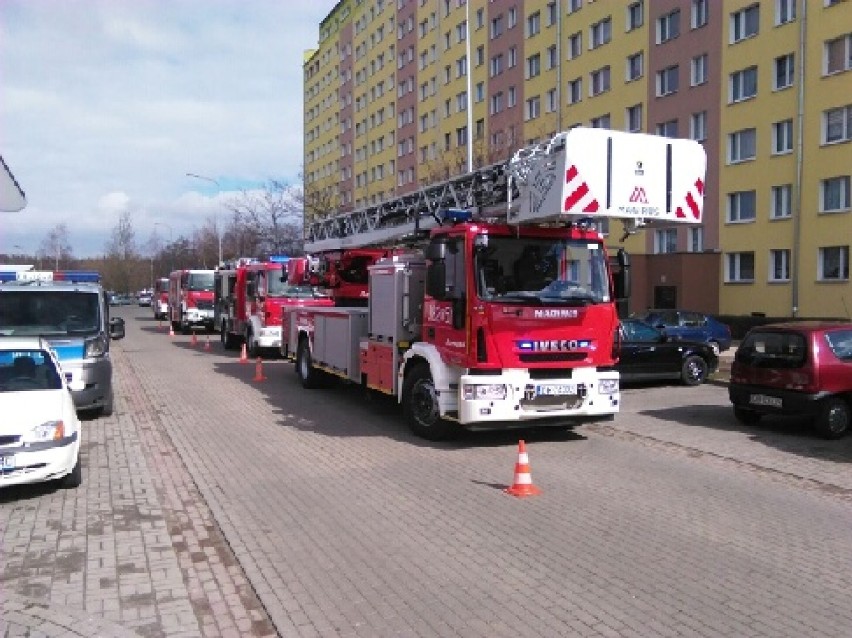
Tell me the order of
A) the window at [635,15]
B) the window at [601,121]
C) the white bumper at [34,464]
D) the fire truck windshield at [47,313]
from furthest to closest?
the window at [601,121], the window at [635,15], the fire truck windshield at [47,313], the white bumper at [34,464]

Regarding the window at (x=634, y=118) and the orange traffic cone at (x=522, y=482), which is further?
the window at (x=634, y=118)

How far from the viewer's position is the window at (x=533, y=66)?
4881cm

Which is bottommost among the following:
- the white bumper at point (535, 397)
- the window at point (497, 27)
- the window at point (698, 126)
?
the white bumper at point (535, 397)

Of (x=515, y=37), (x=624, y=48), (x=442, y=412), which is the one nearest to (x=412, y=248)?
(x=442, y=412)

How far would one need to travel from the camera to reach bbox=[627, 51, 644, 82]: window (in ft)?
131

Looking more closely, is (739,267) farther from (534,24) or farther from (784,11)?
(534,24)

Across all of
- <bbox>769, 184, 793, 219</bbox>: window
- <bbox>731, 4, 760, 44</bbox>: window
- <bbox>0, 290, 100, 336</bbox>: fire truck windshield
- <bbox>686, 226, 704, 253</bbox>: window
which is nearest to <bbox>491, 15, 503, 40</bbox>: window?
<bbox>731, 4, 760, 44</bbox>: window

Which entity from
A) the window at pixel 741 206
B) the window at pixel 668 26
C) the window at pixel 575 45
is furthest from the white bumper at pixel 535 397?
the window at pixel 575 45

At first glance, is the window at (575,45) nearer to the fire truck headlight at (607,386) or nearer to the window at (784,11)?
the window at (784,11)

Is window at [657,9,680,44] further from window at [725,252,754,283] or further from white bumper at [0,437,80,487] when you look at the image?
white bumper at [0,437,80,487]

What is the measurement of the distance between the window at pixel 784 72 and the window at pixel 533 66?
18.7 metres

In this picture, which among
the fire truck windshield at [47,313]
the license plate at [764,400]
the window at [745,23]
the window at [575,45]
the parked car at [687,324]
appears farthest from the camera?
the window at [575,45]

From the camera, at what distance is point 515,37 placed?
168ft

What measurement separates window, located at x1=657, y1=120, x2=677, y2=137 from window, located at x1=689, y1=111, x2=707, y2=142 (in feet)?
3.88
